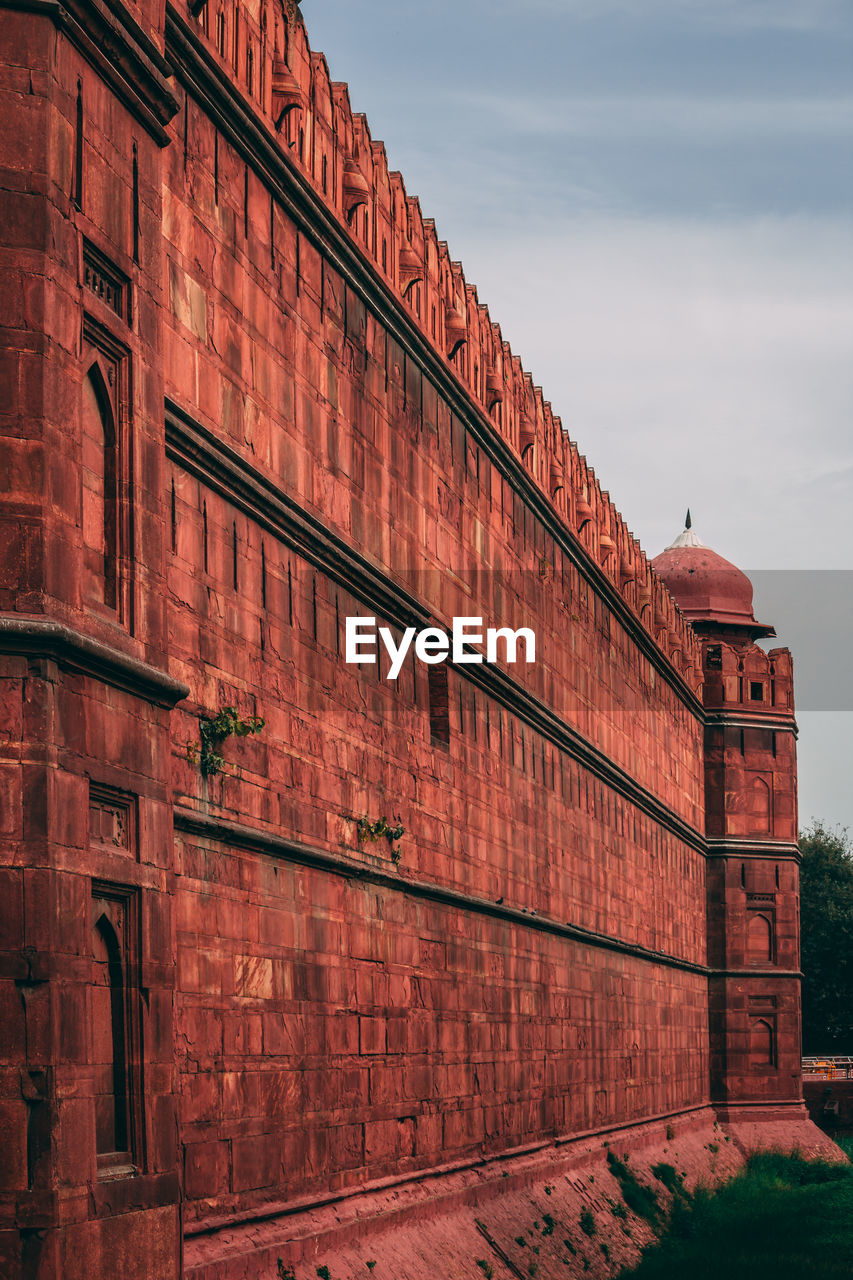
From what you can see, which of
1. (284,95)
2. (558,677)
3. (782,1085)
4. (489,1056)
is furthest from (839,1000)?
(284,95)

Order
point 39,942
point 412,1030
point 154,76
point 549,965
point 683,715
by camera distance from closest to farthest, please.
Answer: point 39,942, point 154,76, point 412,1030, point 549,965, point 683,715

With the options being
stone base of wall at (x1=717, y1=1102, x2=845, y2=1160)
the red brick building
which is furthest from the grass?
stone base of wall at (x1=717, y1=1102, x2=845, y2=1160)

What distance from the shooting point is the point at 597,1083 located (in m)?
21.8

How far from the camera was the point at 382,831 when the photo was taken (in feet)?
44.3

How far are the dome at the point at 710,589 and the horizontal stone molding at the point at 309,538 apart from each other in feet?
50.0

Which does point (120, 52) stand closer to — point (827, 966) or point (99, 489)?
point (99, 489)

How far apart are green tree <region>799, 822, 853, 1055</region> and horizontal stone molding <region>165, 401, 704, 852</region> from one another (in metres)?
28.2

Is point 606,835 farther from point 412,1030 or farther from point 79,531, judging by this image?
point 79,531

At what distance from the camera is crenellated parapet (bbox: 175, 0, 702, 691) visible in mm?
11836

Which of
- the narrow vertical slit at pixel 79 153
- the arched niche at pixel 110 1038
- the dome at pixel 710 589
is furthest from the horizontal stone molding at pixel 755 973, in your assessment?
the narrow vertical slit at pixel 79 153

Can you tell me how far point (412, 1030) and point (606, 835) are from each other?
9608 mm

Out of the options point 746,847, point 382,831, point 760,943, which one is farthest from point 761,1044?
point 382,831

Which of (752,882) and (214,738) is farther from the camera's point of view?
(752,882)

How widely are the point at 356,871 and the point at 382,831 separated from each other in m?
0.76
